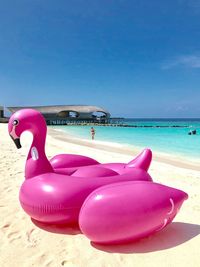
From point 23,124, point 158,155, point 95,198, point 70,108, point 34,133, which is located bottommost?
point 158,155

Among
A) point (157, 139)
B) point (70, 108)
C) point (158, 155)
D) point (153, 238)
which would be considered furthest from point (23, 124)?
point (70, 108)

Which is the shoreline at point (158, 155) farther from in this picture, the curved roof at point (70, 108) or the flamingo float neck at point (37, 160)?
the curved roof at point (70, 108)

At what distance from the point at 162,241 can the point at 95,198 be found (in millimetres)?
995

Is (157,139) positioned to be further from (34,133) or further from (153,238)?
(153,238)

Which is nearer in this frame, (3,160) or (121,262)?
(121,262)

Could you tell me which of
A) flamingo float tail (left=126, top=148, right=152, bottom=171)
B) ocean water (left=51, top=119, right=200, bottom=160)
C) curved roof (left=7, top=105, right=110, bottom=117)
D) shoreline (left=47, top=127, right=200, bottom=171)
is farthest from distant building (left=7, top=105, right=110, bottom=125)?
flamingo float tail (left=126, top=148, right=152, bottom=171)

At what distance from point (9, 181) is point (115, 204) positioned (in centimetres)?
341

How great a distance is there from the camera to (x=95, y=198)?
2.88m

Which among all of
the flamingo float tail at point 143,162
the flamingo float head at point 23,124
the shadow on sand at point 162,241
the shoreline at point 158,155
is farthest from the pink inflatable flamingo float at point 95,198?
the shoreline at point 158,155

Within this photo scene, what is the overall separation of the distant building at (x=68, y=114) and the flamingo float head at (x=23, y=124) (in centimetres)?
5257

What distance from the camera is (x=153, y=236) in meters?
3.20

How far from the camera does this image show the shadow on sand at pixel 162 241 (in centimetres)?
290

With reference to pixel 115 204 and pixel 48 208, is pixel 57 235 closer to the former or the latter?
pixel 48 208

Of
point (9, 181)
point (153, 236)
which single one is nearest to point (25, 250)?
point (153, 236)
